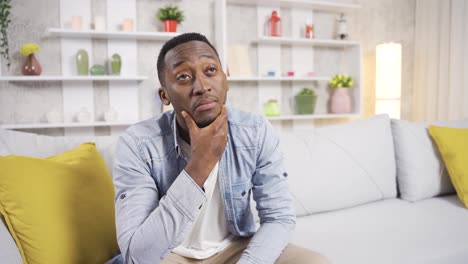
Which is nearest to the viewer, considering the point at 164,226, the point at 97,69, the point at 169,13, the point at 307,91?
the point at 164,226

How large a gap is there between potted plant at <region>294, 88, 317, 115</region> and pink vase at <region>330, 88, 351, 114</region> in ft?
0.73

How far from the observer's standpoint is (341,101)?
3404 millimetres

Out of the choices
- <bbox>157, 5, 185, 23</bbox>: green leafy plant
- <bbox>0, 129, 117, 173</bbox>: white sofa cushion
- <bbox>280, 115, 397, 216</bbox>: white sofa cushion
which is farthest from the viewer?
<bbox>157, 5, 185, 23</bbox>: green leafy plant

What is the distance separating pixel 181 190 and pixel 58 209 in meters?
0.40

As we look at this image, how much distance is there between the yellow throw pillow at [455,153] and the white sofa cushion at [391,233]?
4.0 inches

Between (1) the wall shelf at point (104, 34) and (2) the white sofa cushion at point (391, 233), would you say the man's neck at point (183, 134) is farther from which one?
(1) the wall shelf at point (104, 34)

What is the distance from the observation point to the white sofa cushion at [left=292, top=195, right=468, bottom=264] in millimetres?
1334

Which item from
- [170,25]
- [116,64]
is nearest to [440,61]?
[170,25]

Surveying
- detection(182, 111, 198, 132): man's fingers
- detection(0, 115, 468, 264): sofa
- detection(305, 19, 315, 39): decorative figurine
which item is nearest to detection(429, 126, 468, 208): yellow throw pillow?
detection(0, 115, 468, 264): sofa

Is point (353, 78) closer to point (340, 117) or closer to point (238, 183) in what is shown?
point (340, 117)

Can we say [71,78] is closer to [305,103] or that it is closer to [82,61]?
[82,61]

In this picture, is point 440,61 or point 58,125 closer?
point 58,125

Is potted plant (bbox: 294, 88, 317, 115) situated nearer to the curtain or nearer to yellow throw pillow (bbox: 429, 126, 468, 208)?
the curtain

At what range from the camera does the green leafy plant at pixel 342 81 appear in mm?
3379
